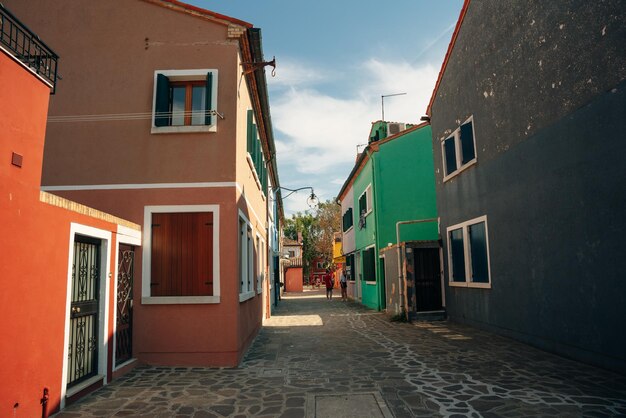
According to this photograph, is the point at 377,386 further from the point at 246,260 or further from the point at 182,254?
the point at 246,260

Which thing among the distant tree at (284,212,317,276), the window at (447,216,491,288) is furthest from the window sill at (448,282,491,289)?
the distant tree at (284,212,317,276)

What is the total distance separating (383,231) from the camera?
16.6 m

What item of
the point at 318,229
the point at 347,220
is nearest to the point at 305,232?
the point at 318,229

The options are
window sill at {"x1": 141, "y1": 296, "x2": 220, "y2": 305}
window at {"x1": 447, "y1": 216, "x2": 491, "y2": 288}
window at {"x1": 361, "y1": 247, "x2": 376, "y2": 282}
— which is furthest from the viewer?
window at {"x1": 361, "y1": 247, "x2": 376, "y2": 282}

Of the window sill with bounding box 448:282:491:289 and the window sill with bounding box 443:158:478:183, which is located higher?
the window sill with bounding box 443:158:478:183

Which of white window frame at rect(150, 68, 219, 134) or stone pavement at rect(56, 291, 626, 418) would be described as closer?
stone pavement at rect(56, 291, 626, 418)

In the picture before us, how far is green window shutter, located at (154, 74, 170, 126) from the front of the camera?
789cm

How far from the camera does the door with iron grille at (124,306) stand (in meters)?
6.81

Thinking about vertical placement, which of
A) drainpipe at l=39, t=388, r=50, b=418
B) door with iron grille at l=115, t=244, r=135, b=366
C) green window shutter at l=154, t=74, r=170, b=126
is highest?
green window shutter at l=154, t=74, r=170, b=126

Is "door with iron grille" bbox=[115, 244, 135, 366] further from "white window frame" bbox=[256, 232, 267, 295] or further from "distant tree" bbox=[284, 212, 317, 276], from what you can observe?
"distant tree" bbox=[284, 212, 317, 276]

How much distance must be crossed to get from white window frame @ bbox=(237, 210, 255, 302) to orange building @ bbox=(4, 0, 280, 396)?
37cm

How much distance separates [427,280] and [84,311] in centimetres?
980

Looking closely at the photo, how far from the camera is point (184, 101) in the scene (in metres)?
8.18

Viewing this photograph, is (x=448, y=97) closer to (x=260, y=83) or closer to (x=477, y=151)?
(x=477, y=151)
